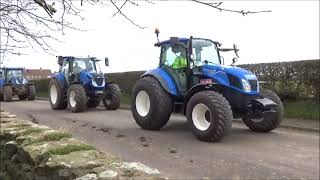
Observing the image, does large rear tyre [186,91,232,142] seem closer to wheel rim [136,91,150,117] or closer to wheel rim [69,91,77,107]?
wheel rim [136,91,150,117]

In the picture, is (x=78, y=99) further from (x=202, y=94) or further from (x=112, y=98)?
(x=202, y=94)

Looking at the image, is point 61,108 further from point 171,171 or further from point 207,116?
point 171,171

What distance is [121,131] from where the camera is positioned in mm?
11938

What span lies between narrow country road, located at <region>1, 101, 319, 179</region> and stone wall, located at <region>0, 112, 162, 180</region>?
195 centimetres

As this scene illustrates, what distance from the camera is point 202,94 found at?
412 inches

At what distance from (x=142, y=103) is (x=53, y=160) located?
8.09 metres

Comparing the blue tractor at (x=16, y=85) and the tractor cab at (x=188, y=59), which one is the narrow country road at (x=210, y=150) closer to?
the tractor cab at (x=188, y=59)

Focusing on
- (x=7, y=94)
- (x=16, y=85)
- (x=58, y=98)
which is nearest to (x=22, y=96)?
(x=16, y=85)

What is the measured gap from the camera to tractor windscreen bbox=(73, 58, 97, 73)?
19.0 metres

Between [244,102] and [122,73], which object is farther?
[122,73]

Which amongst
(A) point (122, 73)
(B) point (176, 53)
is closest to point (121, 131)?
(B) point (176, 53)

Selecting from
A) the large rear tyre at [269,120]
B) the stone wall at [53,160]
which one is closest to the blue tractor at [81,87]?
the large rear tyre at [269,120]

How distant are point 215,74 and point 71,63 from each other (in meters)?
9.04

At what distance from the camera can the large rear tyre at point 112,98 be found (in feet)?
60.1
